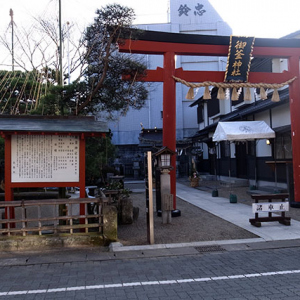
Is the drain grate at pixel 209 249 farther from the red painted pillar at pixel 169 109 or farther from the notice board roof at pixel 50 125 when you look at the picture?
the red painted pillar at pixel 169 109

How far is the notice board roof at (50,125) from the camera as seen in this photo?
25.7ft

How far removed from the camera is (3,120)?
867 cm

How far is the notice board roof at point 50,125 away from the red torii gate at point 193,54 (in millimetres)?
3100

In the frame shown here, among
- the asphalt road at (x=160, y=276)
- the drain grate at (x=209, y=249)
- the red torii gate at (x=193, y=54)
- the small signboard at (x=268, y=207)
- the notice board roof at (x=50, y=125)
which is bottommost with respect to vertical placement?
the drain grate at (x=209, y=249)

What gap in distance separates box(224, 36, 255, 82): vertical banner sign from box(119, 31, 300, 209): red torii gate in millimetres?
269

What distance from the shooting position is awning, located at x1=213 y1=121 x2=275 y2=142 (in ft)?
51.3

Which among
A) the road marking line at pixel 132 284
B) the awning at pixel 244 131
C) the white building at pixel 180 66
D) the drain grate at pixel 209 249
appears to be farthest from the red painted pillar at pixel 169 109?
the white building at pixel 180 66

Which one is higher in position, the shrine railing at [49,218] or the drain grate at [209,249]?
the shrine railing at [49,218]

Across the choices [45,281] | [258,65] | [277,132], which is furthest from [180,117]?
[45,281]

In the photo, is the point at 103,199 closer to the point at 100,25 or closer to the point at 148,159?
the point at 148,159

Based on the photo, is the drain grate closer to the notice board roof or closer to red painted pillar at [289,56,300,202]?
the notice board roof

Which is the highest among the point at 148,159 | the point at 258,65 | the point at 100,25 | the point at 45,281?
the point at 258,65

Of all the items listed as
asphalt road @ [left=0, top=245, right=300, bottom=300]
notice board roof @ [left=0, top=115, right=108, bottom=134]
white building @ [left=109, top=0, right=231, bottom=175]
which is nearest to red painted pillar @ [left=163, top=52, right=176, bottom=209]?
notice board roof @ [left=0, top=115, right=108, bottom=134]

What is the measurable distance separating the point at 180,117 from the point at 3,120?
29.2m
